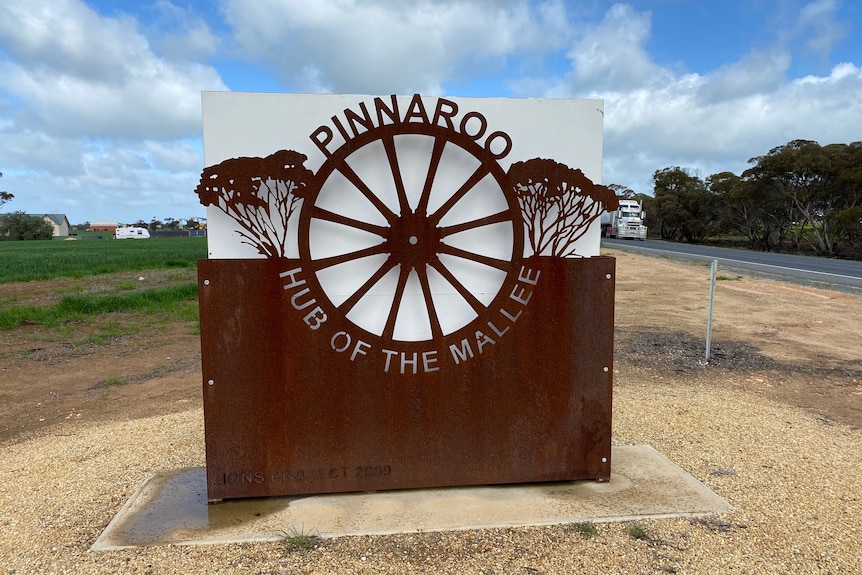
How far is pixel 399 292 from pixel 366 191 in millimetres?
637

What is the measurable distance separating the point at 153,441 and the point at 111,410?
5.47ft

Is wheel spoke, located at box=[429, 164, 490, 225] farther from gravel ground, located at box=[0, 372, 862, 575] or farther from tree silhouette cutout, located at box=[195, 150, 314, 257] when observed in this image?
gravel ground, located at box=[0, 372, 862, 575]

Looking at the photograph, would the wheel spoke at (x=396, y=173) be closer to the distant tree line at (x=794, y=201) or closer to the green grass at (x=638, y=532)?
the green grass at (x=638, y=532)

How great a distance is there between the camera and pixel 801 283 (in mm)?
16484

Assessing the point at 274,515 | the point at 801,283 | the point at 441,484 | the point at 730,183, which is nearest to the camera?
→ the point at 274,515

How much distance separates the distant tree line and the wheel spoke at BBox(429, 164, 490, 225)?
3375cm

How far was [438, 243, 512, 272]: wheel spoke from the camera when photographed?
11.6ft

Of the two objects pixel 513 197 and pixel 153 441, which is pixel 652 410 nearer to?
pixel 513 197

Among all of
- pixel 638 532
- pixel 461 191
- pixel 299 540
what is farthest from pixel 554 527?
pixel 461 191

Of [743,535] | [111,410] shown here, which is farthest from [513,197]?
[111,410]

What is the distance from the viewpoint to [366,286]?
11.5ft

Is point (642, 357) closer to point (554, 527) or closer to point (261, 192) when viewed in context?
point (554, 527)

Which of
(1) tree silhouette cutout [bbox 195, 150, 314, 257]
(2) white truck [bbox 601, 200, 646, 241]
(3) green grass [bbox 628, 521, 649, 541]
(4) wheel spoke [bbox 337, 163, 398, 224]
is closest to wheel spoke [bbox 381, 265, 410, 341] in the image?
(4) wheel spoke [bbox 337, 163, 398, 224]

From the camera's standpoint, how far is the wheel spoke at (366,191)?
3410 millimetres
